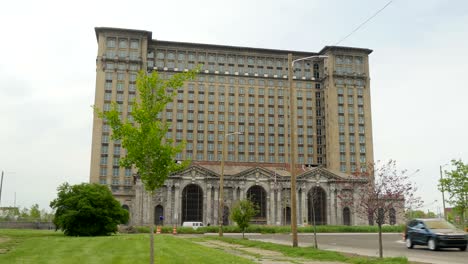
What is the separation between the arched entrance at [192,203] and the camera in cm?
9250

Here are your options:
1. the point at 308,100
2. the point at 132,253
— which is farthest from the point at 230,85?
the point at 132,253

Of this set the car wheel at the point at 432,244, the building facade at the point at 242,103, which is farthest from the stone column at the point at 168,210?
the car wheel at the point at 432,244

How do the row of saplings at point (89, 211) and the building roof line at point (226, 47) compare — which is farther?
the building roof line at point (226, 47)

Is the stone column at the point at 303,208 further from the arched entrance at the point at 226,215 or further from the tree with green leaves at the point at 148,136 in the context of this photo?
the tree with green leaves at the point at 148,136

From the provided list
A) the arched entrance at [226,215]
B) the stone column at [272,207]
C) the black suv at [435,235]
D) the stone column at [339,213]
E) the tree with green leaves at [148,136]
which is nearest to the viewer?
the tree with green leaves at [148,136]

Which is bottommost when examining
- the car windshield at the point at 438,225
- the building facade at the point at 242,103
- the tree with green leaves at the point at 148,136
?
the car windshield at the point at 438,225

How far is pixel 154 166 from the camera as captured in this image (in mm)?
15273

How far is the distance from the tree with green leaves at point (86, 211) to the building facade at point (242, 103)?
68.5 metres

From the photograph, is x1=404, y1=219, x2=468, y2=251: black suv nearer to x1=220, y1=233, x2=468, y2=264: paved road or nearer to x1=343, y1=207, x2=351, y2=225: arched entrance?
x1=220, y1=233, x2=468, y2=264: paved road

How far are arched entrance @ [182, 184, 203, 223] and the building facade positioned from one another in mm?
22539

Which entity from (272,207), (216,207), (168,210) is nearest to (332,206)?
(272,207)

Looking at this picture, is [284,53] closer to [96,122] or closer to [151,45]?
[151,45]

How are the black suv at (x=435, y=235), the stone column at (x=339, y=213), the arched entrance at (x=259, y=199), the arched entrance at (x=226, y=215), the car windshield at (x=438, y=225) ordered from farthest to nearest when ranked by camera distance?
the stone column at (x=339, y=213), the arched entrance at (x=259, y=199), the arched entrance at (x=226, y=215), the car windshield at (x=438, y=225), the black suv at (x=435, y=235)

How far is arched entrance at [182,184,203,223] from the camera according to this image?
9250 centimetres
